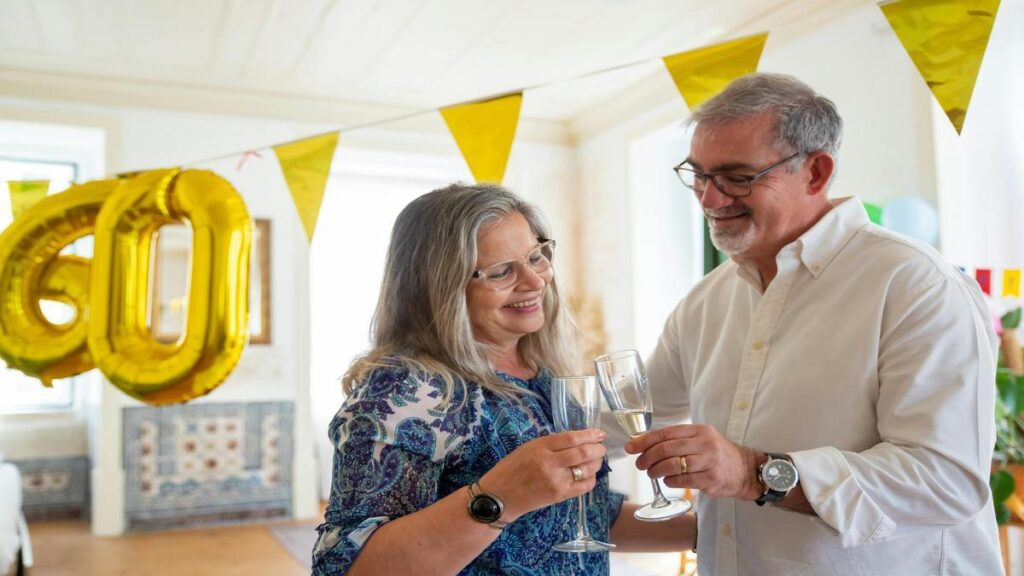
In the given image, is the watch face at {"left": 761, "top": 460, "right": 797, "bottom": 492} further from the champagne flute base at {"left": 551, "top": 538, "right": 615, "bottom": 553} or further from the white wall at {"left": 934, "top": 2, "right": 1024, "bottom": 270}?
the white wall at {"left": 934, "top": 2, "right": 1024, "bottom": 270}

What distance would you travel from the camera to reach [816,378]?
4.56ft

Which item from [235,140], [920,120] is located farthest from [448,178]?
[920,120]

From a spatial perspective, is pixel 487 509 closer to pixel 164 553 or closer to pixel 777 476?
pixel 777 476

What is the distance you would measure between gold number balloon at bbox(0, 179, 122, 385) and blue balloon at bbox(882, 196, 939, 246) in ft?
10.3

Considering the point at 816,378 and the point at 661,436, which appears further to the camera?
the point at 816,378

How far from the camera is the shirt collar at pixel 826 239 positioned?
1484 millimetres

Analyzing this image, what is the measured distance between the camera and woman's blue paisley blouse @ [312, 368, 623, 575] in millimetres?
1196

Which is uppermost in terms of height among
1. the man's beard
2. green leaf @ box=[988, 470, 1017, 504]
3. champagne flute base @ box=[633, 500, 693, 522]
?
the man's beard

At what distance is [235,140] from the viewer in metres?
5.64

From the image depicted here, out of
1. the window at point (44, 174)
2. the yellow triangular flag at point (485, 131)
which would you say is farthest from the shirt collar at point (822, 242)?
the window at point (44, 174)

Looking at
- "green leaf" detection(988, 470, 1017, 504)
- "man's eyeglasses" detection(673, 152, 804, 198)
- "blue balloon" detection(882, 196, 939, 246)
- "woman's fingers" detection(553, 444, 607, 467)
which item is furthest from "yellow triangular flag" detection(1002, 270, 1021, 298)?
"woman's fingers" detection(553, 444, 607, 467)

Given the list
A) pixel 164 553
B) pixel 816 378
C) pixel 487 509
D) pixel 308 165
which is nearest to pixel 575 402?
pixel 487 509

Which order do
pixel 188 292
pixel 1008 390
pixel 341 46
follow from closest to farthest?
pixel 188 292 → pixel 1008 390 → pixel 341 46

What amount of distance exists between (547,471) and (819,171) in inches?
32.3
